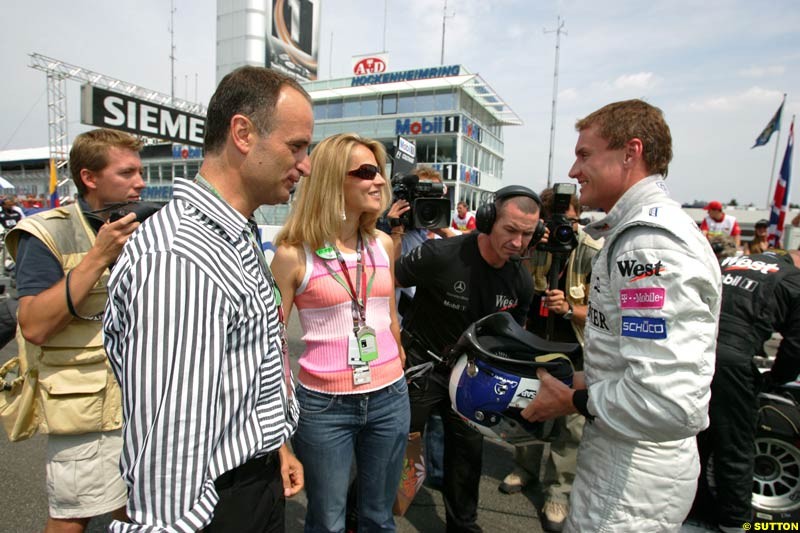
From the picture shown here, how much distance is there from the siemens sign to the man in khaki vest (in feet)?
98.9

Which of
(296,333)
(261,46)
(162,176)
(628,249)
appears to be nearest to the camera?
(628,249)

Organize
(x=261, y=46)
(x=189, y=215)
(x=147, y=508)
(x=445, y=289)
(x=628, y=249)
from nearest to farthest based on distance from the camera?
(x=147, y=508) < (x=189, y=215) < (x=628, y=249) < (x=445, y=289) < (x=261, y=46)

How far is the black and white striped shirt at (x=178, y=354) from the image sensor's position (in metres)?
0.87

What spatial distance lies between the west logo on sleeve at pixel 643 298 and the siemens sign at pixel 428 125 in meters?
30.3

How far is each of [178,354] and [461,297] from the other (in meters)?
1.79

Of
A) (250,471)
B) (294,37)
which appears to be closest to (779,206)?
(250,471)

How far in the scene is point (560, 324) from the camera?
126 inches

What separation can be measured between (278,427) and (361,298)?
83 centimetres

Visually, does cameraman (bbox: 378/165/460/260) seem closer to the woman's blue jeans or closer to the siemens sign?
the woman's blue jeans

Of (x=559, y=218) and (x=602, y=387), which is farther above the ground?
(x=559, y=218)

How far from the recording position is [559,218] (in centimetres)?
271

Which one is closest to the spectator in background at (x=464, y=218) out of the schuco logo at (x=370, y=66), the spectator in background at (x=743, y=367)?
the spectator in background at (x=743, y=367)

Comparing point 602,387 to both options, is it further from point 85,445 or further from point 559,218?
point 85,445

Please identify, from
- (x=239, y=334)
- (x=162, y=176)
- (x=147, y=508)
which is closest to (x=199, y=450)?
(x=147, y=508)
